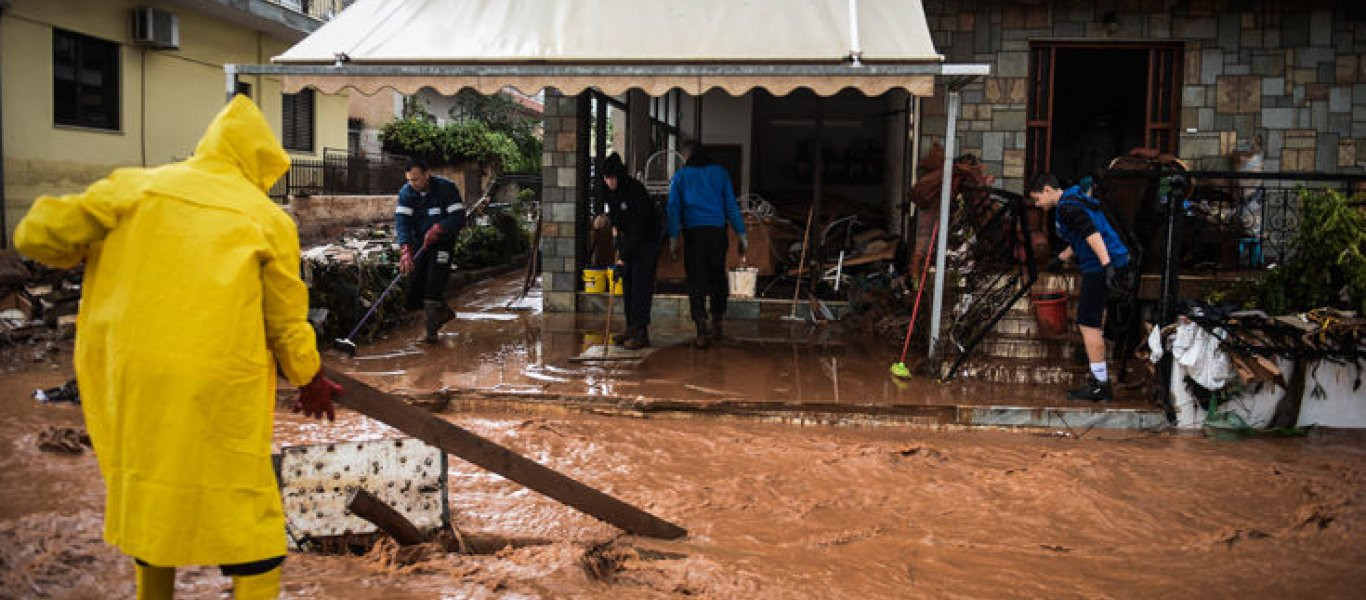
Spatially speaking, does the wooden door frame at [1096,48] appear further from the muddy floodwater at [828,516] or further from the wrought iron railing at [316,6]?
the wrought iron railing at [316,6]

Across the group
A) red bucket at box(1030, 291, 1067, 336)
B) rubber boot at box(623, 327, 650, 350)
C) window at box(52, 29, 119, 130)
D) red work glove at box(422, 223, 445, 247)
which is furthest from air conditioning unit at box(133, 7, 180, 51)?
red bucket at box(1030, 291, 1067, 336)

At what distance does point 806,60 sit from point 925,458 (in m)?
3.21

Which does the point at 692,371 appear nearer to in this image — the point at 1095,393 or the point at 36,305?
the point at 1095,393

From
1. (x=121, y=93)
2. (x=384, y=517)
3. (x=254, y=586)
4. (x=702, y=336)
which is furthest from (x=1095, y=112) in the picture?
(x=254, y=586)

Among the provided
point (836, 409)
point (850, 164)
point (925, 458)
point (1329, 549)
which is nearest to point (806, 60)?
point (836, 409)

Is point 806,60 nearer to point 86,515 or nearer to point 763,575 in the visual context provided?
point 763,575

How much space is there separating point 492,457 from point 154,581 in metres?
1.31

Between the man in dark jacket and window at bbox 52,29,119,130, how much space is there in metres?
9.81

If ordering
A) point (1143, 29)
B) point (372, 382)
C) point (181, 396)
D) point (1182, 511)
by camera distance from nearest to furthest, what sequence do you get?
point (181, 396) → point (1182, 511) → point (372, 382) → point (1143, 29)

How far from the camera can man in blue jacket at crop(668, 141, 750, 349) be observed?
922cm

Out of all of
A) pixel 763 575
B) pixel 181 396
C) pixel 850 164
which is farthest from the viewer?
pixel 850 164

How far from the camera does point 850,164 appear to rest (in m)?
16.6

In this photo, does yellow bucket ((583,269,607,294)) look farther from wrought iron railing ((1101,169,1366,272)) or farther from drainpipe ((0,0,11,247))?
drainpipe ((0,0,11,247))

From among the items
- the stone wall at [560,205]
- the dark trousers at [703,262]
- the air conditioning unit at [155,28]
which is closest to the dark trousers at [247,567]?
the dark trousers at [703,262]
